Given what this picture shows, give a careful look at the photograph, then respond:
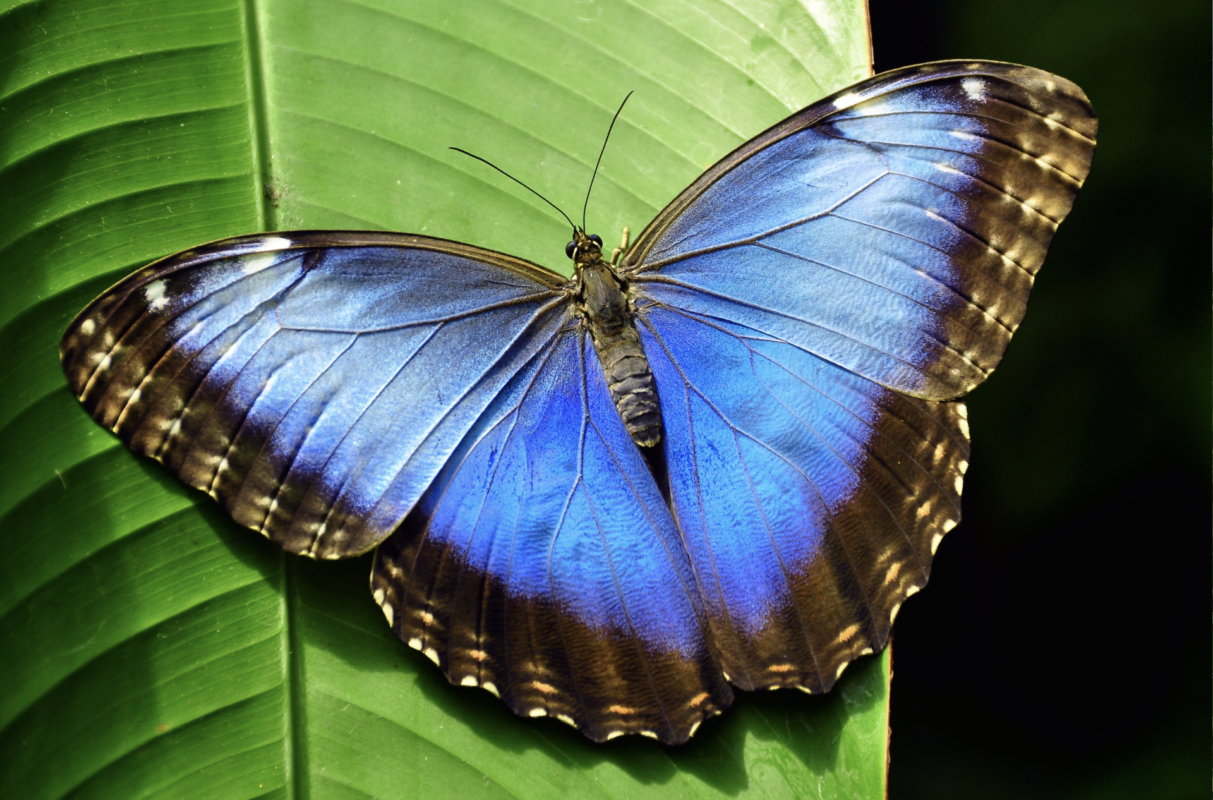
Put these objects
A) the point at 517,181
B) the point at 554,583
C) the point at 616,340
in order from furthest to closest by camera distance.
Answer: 1. the point at 517,181
2. the point at 616,340
3. the point at 554,583

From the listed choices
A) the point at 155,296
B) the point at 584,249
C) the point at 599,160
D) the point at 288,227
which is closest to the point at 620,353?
the point at 584,249

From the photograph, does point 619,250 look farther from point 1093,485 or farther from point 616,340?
point 1093,485

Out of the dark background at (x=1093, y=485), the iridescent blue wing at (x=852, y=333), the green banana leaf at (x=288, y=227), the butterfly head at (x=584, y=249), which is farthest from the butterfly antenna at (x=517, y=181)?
the dark background at (x=1093, y=485)

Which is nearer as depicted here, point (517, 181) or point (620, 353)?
point (620, 353)

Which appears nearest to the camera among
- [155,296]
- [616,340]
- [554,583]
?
[155,296]

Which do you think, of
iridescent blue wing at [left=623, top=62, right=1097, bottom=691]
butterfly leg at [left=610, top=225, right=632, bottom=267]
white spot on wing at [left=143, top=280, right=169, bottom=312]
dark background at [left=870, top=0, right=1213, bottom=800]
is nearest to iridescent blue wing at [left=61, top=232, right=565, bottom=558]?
white spot on wing at [left=143, top=280, right=169, bottom=312]

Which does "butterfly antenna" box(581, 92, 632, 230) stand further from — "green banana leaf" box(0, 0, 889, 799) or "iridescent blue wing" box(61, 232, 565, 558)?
"iridescent blue wing" box(61, 232, 565, 558)
